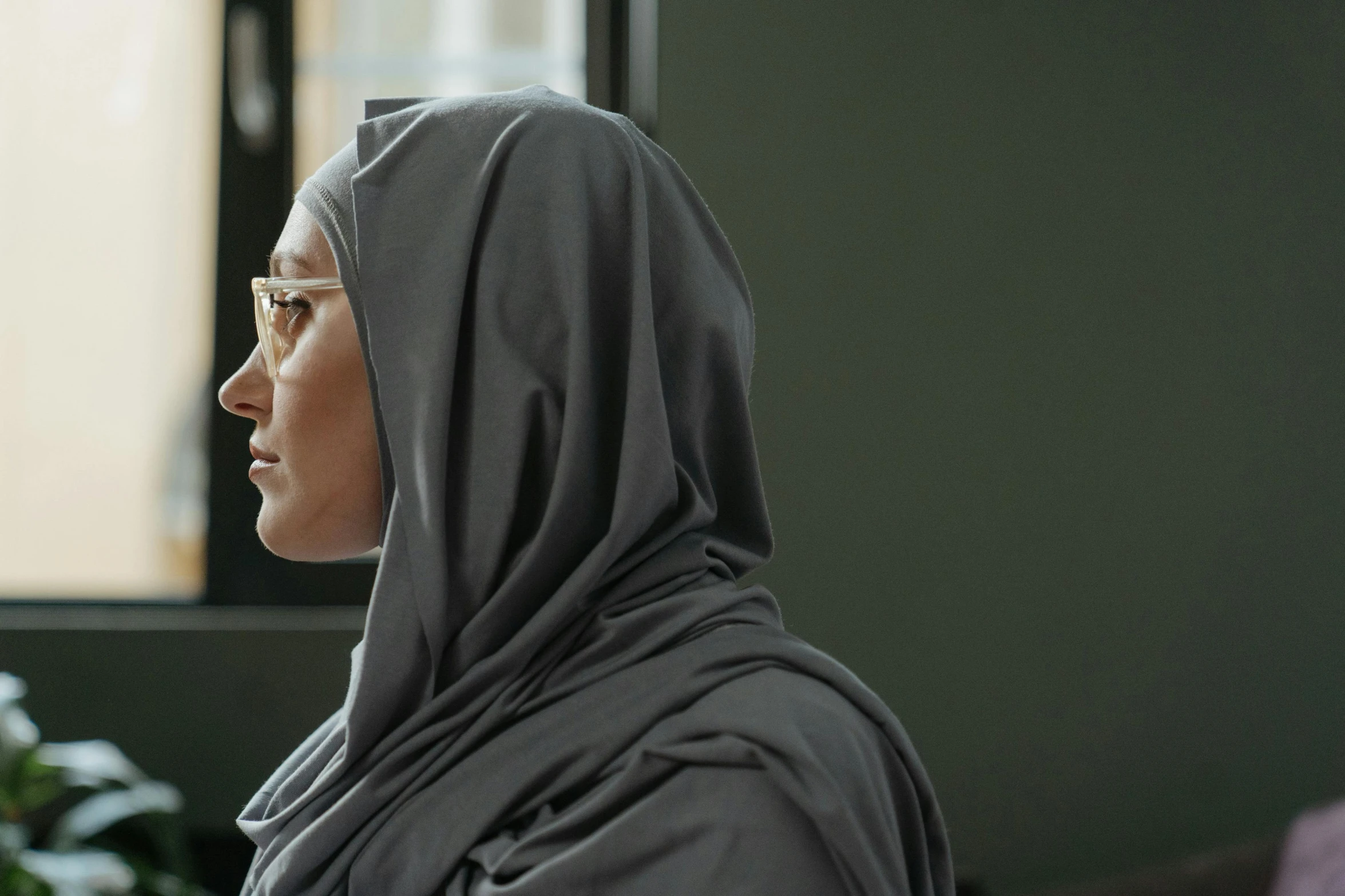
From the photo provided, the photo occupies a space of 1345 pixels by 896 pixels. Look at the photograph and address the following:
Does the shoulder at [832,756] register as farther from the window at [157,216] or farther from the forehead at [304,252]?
the window at [157,216]

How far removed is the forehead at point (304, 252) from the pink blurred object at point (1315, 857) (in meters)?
1.62

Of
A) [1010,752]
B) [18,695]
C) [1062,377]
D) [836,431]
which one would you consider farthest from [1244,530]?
[18,695]

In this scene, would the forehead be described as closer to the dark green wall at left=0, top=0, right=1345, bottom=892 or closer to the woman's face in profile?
the woman's face in profile

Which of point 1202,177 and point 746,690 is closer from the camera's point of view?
point 746,690

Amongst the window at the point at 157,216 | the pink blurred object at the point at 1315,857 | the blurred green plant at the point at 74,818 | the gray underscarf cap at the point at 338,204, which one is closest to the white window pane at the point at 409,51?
the window at the point at 157,216

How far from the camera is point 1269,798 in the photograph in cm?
222

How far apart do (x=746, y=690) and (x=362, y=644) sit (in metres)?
0.28

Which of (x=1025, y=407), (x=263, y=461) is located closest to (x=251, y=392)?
(x=263, y=461)

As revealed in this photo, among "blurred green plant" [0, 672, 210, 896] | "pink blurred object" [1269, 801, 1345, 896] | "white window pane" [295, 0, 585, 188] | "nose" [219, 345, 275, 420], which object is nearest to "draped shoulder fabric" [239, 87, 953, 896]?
"nose" [219, 345, 275, 420]

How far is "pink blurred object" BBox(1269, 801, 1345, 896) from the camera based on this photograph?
1.81m

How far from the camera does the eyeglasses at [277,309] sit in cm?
88

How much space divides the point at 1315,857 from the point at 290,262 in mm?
1733

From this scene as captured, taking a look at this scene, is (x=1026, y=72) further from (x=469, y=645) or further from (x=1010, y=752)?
(x=469, y=645)

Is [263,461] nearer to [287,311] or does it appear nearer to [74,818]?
[287,311]
